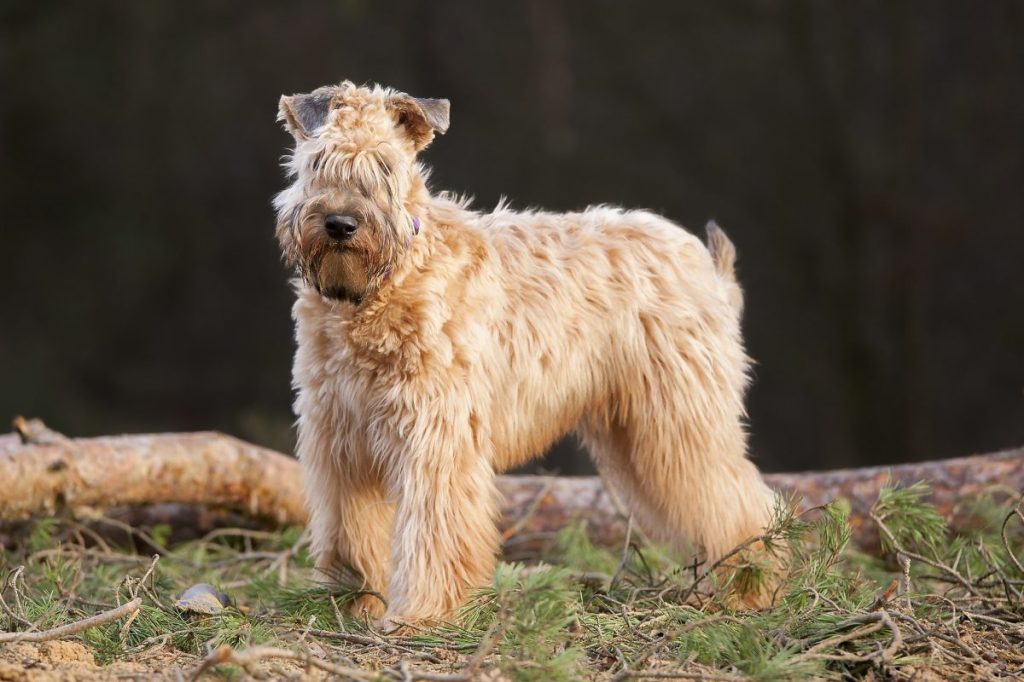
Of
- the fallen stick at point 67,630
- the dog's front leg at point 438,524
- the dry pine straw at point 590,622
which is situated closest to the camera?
the dry pine straw at point 590,622

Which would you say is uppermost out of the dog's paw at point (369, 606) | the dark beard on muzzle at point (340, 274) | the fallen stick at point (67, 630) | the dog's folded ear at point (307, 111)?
the dog's folded ear at point (307, 111)

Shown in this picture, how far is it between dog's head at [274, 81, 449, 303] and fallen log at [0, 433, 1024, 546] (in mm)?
1872

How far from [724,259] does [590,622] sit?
1.98 m

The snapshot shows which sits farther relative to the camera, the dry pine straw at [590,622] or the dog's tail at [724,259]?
the dog's tail at [724,259]

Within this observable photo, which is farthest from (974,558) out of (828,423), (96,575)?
(828,423)

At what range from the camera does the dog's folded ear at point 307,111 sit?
179 inches

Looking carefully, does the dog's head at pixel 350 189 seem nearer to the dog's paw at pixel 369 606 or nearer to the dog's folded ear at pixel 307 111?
the dog's folded ear at pixel 307 111

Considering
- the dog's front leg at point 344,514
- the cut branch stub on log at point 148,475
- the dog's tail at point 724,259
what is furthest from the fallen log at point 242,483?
the dog's front leg at point 344,514

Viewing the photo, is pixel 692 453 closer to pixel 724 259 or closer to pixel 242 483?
pixel 724 259

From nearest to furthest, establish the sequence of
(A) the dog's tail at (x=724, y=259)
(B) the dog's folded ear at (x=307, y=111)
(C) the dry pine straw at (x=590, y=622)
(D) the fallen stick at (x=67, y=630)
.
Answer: (C) the dry pine straw at (x=590, y=622), (D) the fallen stick at (x=67, y=630), (B) the dog's folded ear at (x=307, y=111), (A) the dog's tail at (x=724, y=259)

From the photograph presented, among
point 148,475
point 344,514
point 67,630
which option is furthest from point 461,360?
point 148,475

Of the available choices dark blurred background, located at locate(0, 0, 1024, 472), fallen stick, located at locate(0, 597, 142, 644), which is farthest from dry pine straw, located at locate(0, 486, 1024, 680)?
dark blurred background, located at locate(0, 0, 1024, 472)

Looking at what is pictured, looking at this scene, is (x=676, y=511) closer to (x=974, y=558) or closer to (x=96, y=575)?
(x=974, y=558)

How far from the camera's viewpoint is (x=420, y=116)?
4.65 m
